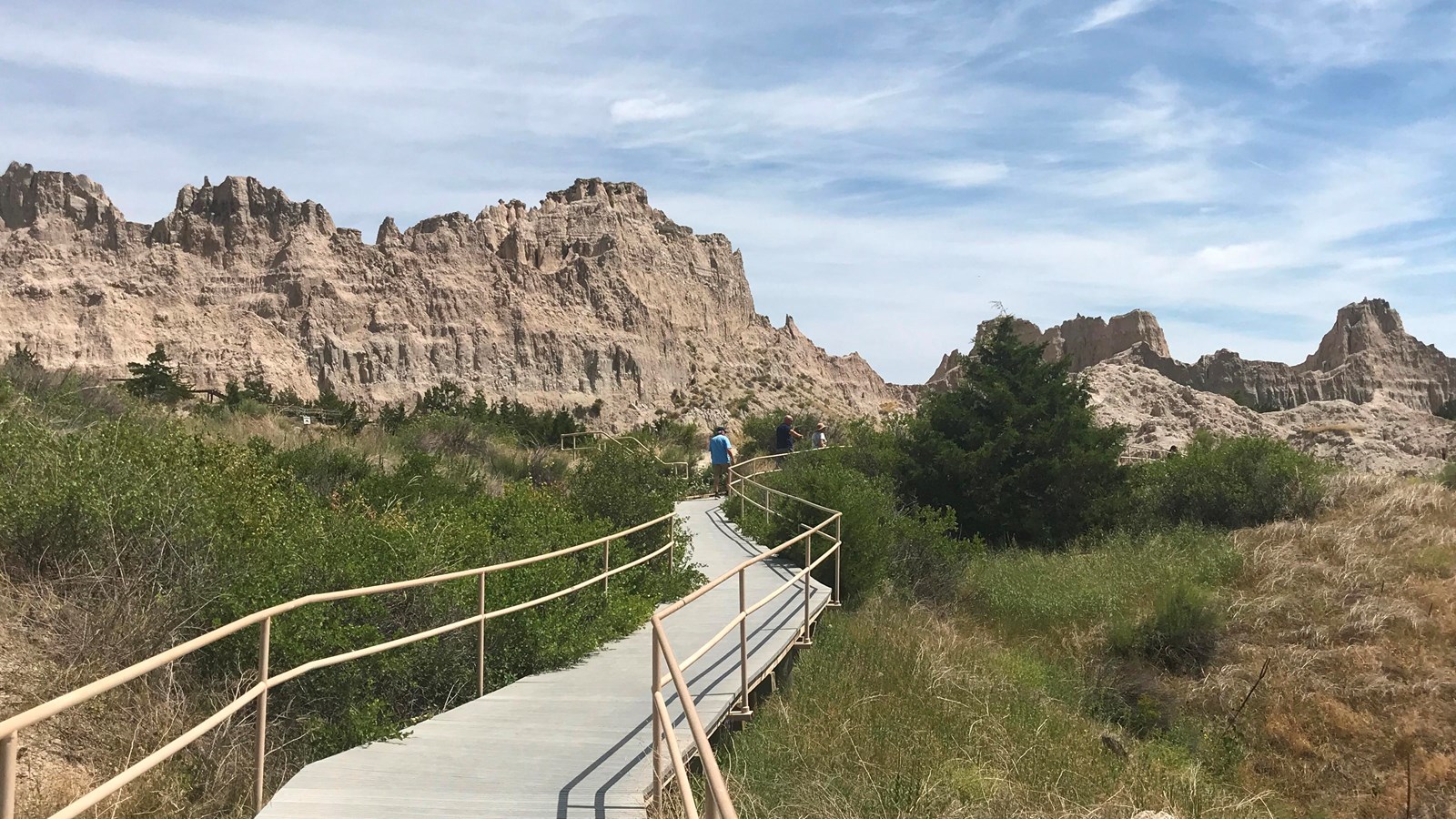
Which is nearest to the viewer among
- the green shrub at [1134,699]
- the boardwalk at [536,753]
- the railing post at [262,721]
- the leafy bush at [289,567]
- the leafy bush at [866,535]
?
the railing post at [262,721]

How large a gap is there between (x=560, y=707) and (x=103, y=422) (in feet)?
29.7

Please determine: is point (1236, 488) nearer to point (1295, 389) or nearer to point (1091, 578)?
point (1091, 578)

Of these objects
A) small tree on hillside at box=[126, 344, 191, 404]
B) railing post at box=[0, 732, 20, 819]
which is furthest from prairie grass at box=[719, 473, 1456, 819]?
small tree on hillside at box=[126, 344, 191, 404]

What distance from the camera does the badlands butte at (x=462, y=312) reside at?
7969cm

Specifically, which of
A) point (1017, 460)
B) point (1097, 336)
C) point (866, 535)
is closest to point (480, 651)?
point (866, 535)

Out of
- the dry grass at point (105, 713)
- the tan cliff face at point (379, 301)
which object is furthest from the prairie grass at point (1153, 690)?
the tan cliff face at point (379, 301)

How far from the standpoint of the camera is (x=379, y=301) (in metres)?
87.8

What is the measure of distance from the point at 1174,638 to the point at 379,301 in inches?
3210

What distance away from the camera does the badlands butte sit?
79688mm

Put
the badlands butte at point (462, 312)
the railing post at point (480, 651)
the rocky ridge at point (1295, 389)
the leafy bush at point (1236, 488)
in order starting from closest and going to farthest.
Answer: the railing post at point (480, 651) → the leafy bush at point (1236, 488) → the rocky ridge at point (1295, 389) → the badlands butte at point (462, 312)

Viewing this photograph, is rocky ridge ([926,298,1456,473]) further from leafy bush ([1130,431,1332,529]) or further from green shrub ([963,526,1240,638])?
green shrub ([963,526,1240,638])

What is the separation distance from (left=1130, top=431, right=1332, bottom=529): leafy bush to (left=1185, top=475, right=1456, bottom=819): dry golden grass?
6.99 feet

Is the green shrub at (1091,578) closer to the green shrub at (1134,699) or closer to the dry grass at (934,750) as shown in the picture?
the green shrub at (1134,699)

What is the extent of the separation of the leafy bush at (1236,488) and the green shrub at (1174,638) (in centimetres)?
772
